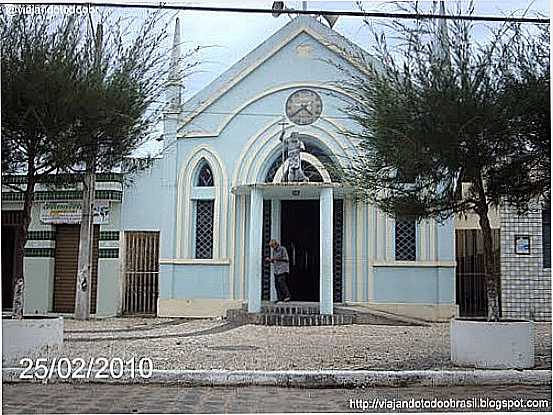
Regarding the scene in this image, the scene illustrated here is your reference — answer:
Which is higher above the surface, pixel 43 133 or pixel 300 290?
pixel 43 133

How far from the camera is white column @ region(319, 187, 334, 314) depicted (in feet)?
32.5

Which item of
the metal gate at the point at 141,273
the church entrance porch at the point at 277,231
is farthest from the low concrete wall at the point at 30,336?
the church entrance porch at the point at 277,231

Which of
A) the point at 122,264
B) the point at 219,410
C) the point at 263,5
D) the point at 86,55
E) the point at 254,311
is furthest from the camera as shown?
the point at 254,311

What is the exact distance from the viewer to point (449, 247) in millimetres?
9906

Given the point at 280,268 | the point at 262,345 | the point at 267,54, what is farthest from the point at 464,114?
the point at 280,268

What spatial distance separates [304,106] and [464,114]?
316 centimetres

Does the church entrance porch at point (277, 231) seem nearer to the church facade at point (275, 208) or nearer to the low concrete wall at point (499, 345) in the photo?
the church facade at point (275, 208)

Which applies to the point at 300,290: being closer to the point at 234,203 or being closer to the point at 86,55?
the point at 234,203

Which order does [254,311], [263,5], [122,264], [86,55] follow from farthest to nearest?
[254,311] < [122,264] < [86,55] < [263,5]

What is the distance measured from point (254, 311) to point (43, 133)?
148 inches

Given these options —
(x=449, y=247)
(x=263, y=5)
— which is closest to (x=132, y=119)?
(x=263, y=5)

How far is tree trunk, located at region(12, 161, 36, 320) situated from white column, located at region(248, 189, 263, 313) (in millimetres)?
3042

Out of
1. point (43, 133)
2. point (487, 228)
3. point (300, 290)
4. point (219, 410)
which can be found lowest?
point (219, 410)

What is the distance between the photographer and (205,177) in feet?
32.7
